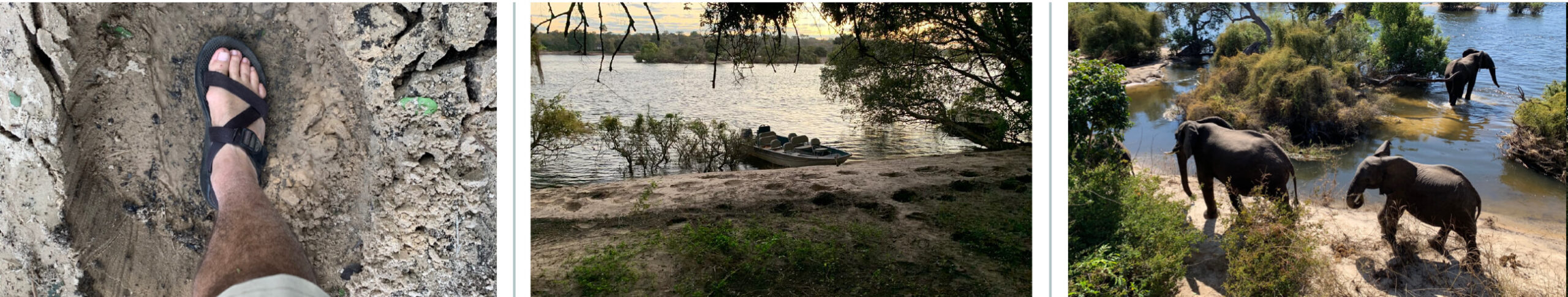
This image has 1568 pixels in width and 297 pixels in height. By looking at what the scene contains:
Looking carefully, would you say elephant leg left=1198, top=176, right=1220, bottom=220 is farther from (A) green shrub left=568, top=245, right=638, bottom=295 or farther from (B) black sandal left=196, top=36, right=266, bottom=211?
(B) black sandal left=196, top=36, right=266, bottom=211

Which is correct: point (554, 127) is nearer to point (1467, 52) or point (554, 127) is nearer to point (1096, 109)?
point (1096, 109)

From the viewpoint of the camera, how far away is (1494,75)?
2.34 metres

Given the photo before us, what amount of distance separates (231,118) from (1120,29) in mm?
3229

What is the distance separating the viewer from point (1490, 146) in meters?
2.34

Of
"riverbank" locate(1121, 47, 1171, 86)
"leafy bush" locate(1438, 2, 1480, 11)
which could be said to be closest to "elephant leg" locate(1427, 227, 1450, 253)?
"leafy bush" locate(1438, 2, 1480, 11)

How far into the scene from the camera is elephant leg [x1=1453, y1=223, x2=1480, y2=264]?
2.37m

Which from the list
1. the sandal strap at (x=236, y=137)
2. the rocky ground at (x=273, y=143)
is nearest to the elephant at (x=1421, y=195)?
the rocky ground at (x=273, y=143)

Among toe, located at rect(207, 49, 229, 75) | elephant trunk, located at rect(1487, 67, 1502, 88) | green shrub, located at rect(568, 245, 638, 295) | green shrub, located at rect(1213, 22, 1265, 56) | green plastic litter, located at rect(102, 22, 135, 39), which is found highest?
green plastic litter, located at rect(102, 22, 135, 39)

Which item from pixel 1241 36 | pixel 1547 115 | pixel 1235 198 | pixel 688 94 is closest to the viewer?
pixel 1547 115

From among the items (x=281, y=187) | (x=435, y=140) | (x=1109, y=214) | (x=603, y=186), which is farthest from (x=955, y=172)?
(x=281, y=187)

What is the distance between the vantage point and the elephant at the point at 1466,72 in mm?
2344

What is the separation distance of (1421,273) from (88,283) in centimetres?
482

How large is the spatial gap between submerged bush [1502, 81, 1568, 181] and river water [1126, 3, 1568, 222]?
0.02 m

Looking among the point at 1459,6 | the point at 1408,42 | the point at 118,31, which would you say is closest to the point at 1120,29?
the point at 1408,42
